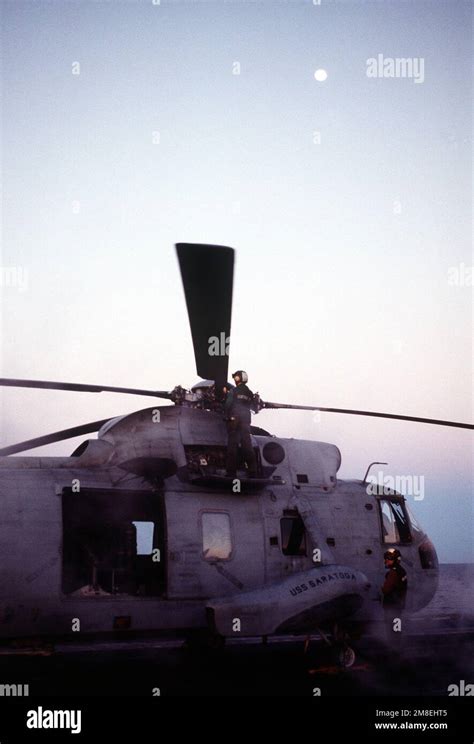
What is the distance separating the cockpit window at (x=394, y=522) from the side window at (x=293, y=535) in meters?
1.77

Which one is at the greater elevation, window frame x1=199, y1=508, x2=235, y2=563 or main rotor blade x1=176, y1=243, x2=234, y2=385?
main rotor blade x1=176, y1=243, x2=234, y2=385

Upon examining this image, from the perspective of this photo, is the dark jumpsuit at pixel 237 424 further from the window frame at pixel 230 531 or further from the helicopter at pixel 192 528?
the window frame at pixel 230 531

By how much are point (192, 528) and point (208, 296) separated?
3861 mm

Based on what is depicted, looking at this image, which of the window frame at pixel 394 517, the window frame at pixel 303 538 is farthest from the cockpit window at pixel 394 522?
the window frame at pixel 303 538

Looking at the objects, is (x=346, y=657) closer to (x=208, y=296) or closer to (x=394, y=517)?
(x=394, y=517)

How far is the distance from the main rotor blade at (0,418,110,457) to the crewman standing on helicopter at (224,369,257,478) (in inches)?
89.1

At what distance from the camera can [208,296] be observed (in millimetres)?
11500

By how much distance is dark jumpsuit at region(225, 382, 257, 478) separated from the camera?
1277cm

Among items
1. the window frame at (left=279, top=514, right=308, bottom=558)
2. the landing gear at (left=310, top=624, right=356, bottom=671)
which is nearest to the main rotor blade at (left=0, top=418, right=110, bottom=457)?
the window frame at (left=279, top=514, right=308, bottom=558)

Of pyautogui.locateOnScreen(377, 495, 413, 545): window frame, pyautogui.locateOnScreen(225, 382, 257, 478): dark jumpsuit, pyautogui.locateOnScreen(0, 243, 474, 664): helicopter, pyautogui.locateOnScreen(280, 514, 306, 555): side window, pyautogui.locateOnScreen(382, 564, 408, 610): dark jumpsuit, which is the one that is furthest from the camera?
pyautogui.locateOnScreen(377, 495, 413, 545): window frame

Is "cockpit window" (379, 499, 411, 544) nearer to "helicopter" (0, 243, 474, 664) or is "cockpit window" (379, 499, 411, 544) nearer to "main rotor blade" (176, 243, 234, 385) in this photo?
"helicopter" (0, 243, 474, 664)

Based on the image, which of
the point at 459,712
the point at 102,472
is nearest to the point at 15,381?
the point at 102,472

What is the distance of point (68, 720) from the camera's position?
916cm

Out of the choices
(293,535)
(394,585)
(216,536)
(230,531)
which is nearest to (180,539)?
(216,536)
